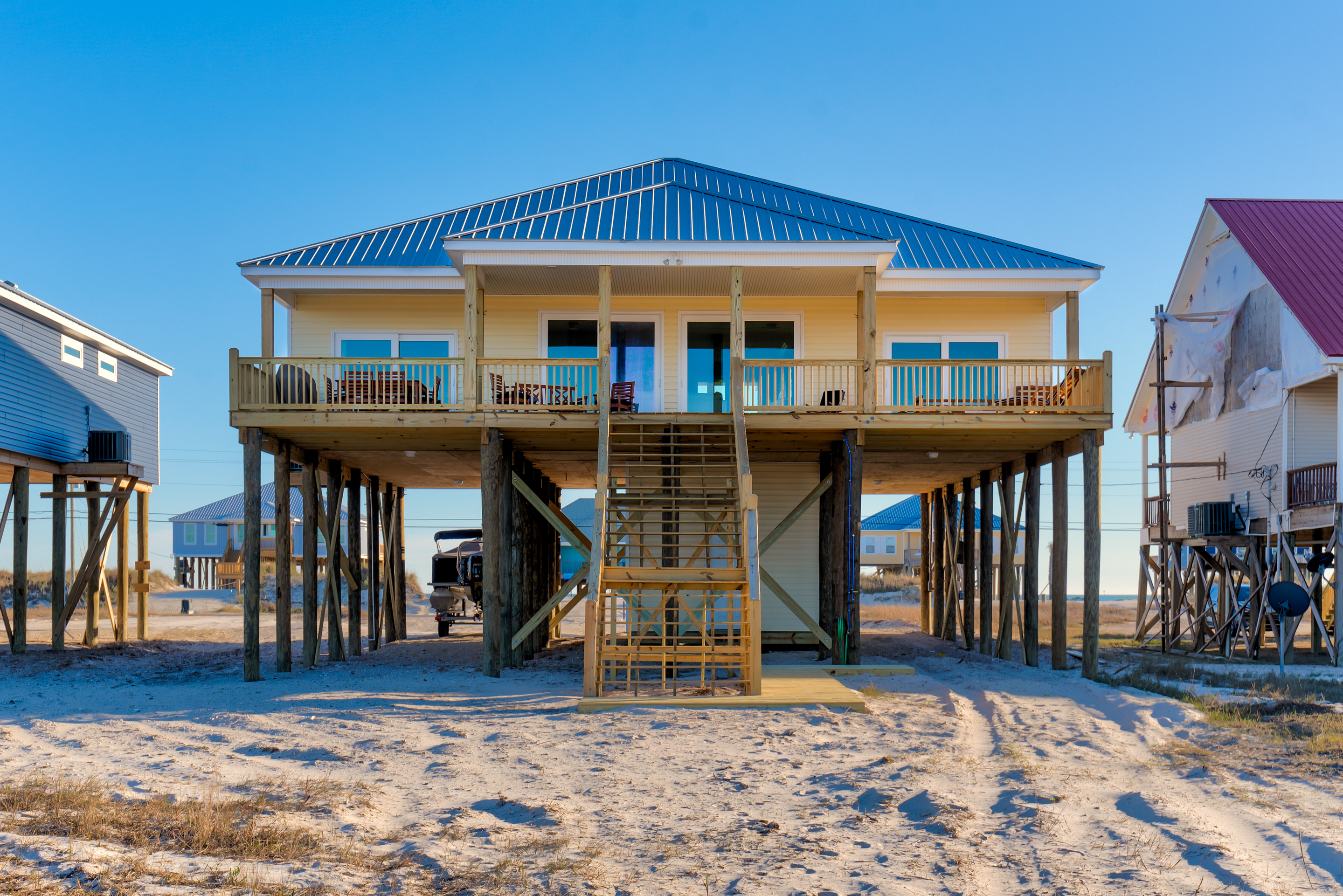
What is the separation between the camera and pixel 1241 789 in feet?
28.8

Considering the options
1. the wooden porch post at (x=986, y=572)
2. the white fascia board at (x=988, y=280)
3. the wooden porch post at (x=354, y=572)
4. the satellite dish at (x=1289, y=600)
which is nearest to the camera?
the white fascia board at (x=988, y=280)

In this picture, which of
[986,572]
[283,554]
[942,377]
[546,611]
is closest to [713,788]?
[546,611]

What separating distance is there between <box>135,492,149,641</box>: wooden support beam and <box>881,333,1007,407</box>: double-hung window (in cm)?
1771

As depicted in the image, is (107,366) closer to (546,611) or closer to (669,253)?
(546,611)

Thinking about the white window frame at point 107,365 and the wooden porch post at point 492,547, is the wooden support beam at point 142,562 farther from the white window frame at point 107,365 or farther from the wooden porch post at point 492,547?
the wooden porch post at point 492,547

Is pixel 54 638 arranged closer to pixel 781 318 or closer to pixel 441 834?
pixel 781 318

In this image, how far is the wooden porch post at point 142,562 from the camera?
86.6 ft

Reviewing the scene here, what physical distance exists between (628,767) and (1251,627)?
19457 millimetres

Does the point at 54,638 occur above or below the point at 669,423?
below

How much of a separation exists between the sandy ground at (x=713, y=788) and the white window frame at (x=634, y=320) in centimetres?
731

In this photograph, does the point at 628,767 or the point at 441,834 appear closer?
the point at 441,834

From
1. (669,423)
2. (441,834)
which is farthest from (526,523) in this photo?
(441,834)

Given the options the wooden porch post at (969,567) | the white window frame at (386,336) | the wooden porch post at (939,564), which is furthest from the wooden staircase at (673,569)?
the wooden porch post at (939,564)

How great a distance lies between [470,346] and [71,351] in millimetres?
12702
